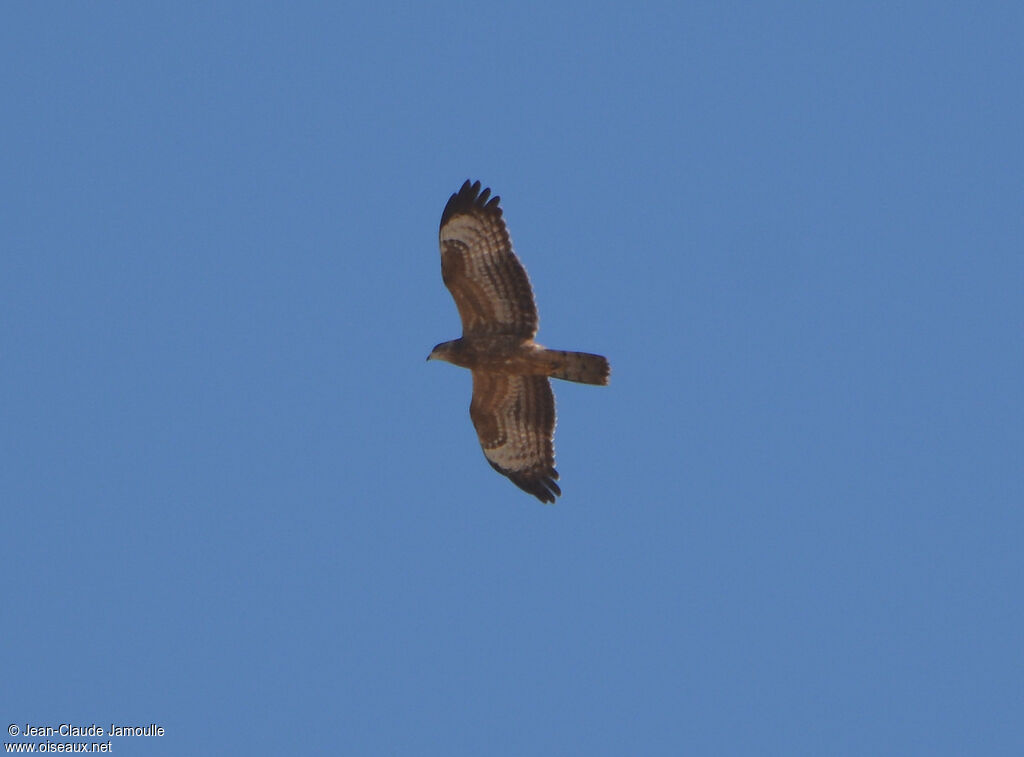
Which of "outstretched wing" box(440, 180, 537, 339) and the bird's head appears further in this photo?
the bird's head

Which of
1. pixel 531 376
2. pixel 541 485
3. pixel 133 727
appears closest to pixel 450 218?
pixel 531 376

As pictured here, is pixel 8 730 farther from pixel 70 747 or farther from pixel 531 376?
pixel 531 376

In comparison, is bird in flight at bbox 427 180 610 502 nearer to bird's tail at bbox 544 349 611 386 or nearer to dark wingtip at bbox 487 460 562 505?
bird's tail at bbox 544 349 611 386

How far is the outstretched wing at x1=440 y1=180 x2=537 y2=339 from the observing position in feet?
49.3

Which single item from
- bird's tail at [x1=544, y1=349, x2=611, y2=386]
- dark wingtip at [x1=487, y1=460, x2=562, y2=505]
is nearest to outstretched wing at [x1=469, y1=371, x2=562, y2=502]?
dark wingtip at [x1=487, y1=460, x2=562, y2=505]

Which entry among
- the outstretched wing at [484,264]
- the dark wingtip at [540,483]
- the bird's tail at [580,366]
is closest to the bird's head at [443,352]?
the outstretched wing at [484,264]

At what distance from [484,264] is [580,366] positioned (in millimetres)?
1316

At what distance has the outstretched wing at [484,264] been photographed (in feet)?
49.3

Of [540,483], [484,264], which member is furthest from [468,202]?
[540,483]

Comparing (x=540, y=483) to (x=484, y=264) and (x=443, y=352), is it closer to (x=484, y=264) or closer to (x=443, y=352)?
(x=443, y=352)

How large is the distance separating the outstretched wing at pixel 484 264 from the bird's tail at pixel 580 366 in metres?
0.33

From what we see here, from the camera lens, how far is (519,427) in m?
16.1

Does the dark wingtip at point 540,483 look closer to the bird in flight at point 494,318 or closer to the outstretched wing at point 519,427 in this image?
the outstretched wing at point 519,427

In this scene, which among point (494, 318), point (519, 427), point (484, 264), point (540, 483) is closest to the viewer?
point (484, 264)
